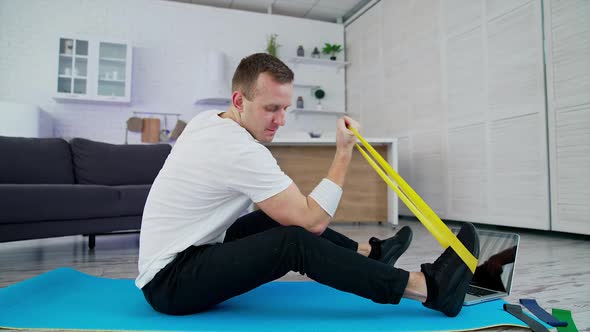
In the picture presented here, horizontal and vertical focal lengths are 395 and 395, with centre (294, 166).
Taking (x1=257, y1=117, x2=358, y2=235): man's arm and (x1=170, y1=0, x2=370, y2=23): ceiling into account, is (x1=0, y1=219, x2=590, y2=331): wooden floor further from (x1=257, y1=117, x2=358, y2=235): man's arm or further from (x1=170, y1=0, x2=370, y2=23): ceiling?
(x1=170, y1=0, x2=370, y2=23): ceiling

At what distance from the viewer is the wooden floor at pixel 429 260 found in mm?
1522

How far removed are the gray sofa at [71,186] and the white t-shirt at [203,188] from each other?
1.60m

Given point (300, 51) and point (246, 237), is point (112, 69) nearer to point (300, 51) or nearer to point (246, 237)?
point (300, 51)

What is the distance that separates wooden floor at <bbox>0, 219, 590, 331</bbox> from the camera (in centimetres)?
152

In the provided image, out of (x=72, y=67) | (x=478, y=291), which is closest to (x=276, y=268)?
(x=478, y=291)

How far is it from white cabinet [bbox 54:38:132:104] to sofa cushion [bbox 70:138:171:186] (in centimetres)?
222

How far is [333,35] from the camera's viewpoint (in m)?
6.58

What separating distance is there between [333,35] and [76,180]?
4.80 metres

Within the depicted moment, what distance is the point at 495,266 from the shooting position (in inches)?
58.4

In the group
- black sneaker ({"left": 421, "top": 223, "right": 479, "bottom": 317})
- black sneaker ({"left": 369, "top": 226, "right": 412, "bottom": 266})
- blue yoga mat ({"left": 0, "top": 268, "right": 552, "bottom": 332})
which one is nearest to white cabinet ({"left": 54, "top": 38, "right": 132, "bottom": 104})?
blue yoga mat ({"left": 0, "top": 268, "right": 552, "bottom": 332})

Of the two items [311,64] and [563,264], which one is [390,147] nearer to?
[563,264]

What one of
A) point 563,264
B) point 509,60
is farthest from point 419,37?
point 563,264

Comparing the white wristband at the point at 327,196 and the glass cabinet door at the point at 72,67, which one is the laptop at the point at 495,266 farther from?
the glass cabinet door at the point at 72,67

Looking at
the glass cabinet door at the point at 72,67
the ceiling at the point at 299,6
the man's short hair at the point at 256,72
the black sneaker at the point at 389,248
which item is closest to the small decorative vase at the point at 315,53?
the ceiling at the point at 299,6
